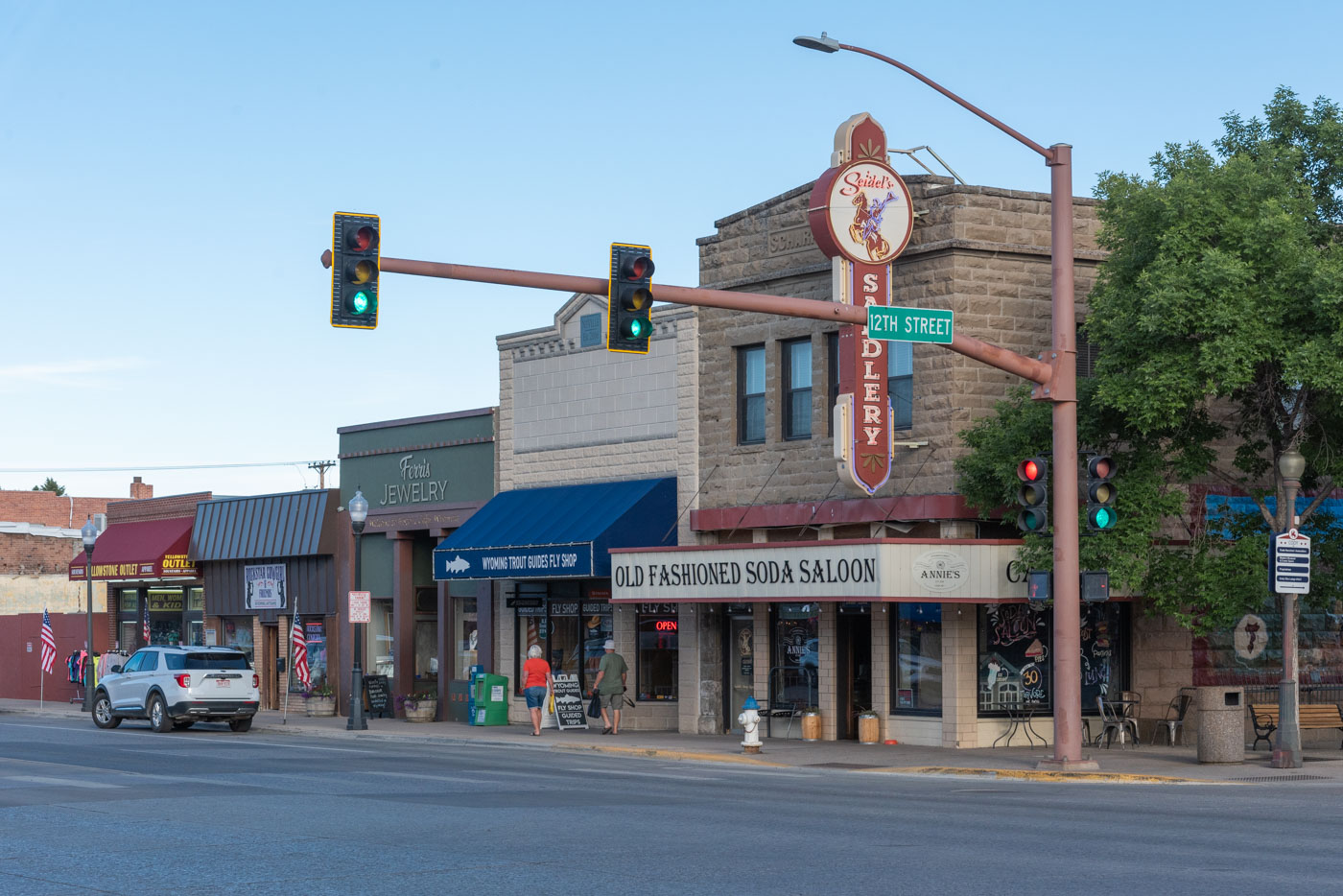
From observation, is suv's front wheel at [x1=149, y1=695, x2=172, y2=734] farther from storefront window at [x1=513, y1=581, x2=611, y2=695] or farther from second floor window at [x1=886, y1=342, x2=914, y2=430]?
second floor window at [x1=886, y1=342, x2=914, y2=430]

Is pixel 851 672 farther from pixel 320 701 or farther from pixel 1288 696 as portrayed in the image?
pixel 320 701

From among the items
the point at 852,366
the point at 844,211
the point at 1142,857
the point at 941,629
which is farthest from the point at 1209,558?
the point at 1142,857

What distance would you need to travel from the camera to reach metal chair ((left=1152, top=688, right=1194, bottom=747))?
25.9 meters

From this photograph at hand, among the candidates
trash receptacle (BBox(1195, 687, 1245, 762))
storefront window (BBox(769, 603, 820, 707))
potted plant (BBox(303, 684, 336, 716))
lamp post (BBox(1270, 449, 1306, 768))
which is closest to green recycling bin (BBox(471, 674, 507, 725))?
potted plant (BBox(303, 684, 336, 716))

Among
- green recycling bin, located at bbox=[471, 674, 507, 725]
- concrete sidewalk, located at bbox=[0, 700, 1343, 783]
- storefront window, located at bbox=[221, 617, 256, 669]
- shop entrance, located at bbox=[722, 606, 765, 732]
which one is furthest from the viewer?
storefront window, located at bbox=[221, 617, 256, 669]

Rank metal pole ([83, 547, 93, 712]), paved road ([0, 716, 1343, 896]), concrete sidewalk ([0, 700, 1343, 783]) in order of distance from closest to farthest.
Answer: paved road ([0, 716, 1343, 896]) → concrete sidewalk ([0, 700, 1343, 783]) → metal pole ([83, 547, 93, 712])

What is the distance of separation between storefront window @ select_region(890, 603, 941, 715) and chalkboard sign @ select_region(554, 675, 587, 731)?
6.92 metres

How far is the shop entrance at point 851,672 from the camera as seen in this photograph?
27.7 metres

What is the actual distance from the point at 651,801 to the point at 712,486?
12.9 metres

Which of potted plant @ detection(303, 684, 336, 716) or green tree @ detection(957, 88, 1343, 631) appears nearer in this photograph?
green tree @ detection(957, 88, 1343, 631)

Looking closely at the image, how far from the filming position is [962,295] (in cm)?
2575

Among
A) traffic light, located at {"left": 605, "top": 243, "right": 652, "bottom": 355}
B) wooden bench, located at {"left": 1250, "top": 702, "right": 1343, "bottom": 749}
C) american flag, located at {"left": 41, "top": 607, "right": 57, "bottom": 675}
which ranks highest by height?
traffic light, located at {"left": 605, "top": 243, "right": 652, "bottom": 355}

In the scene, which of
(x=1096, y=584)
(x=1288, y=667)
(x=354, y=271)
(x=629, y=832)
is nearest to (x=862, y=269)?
(x=1096, y=584)

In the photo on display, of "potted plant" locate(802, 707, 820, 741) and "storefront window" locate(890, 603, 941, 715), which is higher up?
"storefront window" locate(890, 603, 941, 715)
